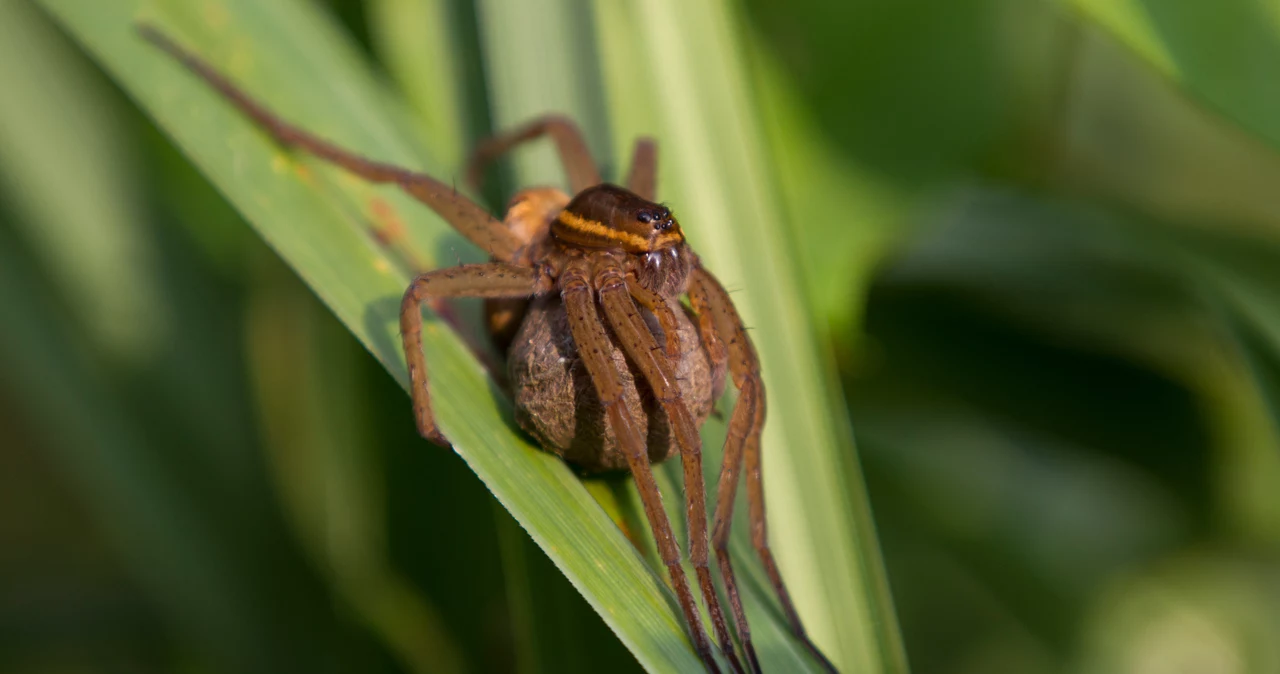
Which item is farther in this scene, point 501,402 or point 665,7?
point 665,7

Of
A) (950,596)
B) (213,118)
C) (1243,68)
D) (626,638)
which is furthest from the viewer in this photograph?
(950,596)

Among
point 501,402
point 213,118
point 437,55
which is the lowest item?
point 501,402

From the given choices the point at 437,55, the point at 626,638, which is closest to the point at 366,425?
the point at 437,55

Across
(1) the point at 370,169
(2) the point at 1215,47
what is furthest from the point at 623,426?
(2) the point at 1215,47

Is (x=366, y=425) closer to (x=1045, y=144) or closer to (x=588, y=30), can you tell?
(x=588, y=30)

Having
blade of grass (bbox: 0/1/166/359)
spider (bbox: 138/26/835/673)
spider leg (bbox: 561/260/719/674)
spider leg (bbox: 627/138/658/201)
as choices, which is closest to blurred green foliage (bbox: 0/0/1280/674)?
blade of grass (bbox: 0/1/166/359)

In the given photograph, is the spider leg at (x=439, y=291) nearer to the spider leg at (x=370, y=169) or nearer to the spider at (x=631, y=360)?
the spider at (x=631, y=360)
